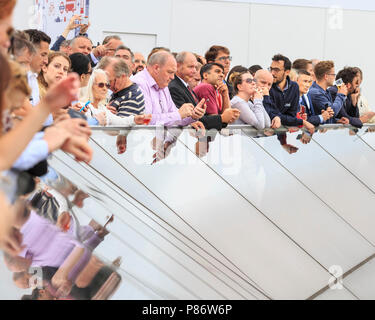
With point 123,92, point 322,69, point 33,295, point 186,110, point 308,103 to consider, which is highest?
point 322,69

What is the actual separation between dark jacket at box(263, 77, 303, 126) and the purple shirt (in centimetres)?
122

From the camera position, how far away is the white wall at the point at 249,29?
14766mm

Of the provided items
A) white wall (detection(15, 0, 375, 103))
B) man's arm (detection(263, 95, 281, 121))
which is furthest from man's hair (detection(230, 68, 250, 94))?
white wall (detection(15, 0, 375, 103))

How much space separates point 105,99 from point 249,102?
4.41 ft

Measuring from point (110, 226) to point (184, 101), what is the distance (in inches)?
101

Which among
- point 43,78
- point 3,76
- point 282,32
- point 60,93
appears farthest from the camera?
point 282,32

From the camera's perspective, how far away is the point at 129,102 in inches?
213

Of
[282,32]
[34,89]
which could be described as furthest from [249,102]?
[282,32]

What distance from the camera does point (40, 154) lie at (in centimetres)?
211

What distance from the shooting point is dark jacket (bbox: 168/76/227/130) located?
18.8ft

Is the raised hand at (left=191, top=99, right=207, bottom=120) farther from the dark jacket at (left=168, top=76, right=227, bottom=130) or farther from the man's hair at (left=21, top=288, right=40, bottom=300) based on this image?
the man's hair at (left=21, top=288, right=40, bottom=300)

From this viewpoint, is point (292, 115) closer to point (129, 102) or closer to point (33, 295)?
point (129, 102)

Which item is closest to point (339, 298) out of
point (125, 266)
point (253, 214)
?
point (253, 214)

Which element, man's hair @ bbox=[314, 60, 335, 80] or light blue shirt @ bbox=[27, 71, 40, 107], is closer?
light blue shirt @ bbox=[27, 71, 40, 107]
